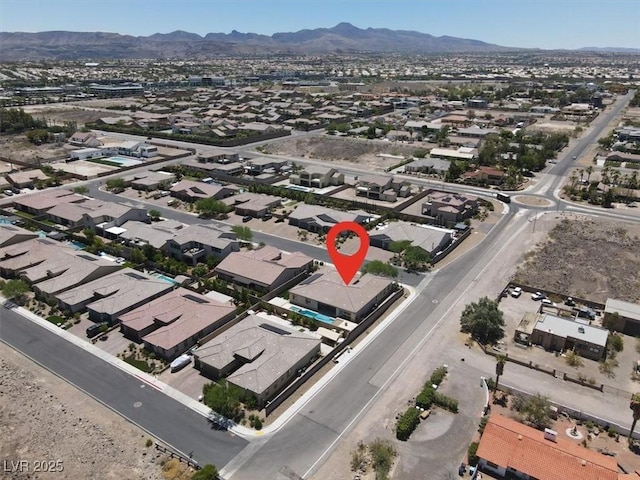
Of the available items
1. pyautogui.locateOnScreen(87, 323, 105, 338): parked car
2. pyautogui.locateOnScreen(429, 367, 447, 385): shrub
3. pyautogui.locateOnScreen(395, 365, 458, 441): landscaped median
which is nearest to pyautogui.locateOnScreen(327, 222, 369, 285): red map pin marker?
pyautogui.locateOnScreen(429, 367, 447, 385): shrub

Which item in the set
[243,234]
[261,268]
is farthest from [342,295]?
[243,234]

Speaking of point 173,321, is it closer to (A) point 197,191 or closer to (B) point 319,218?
(B) point 319,218

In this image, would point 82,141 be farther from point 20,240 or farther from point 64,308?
point 64,308

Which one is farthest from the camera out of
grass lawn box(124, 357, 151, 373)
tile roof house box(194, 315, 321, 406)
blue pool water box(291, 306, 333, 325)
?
blue pool water box(291, 306, 333, 325)

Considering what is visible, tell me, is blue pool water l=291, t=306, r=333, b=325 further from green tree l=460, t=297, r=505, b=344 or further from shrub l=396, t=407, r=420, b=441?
shrub l=396, t=407, r=420, b=441

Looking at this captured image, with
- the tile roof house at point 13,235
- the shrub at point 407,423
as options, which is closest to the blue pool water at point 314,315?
the shrub at point 407,423
